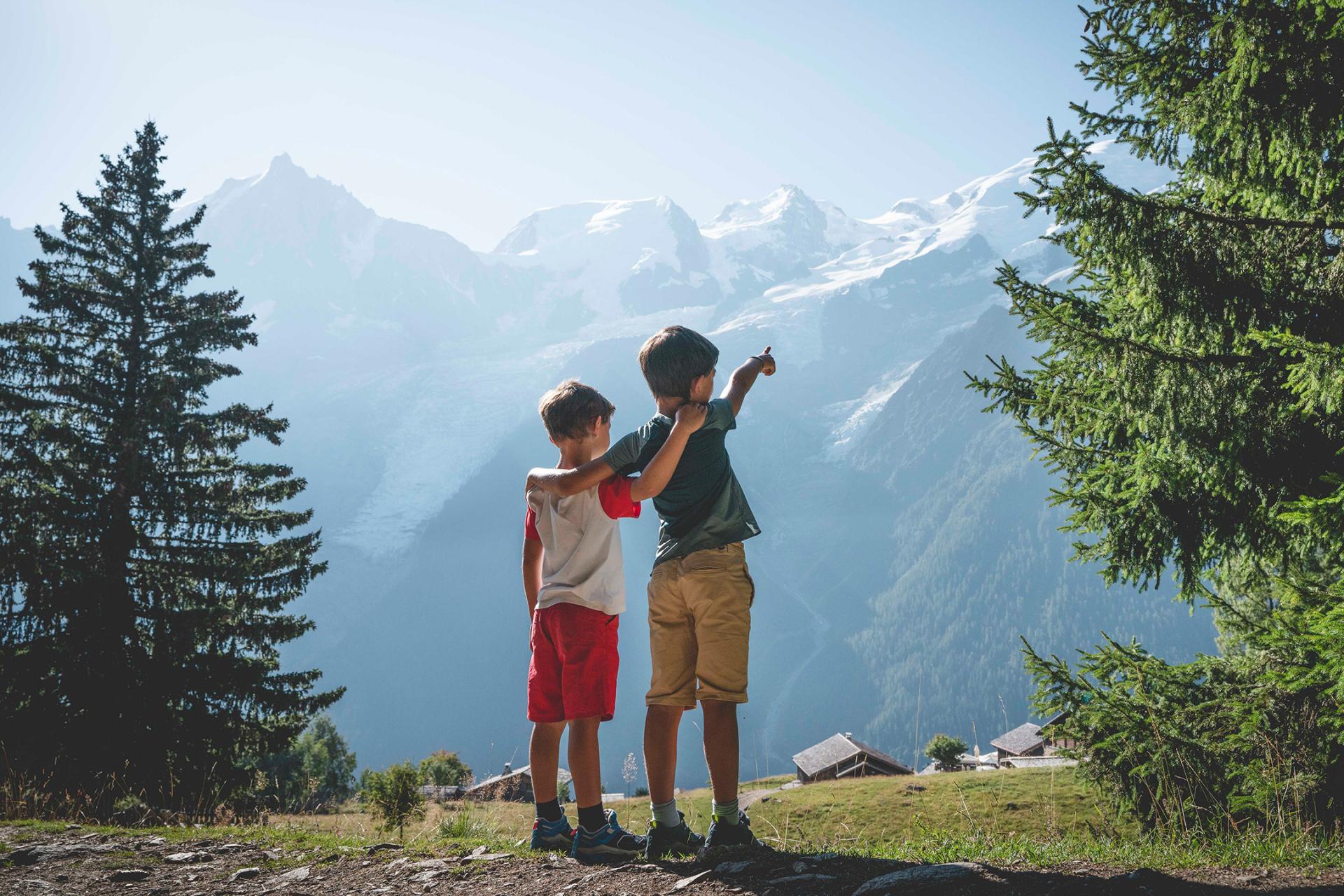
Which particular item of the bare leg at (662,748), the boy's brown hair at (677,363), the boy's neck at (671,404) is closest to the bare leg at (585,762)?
the bare leg at (662,748)

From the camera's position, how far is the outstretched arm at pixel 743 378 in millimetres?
3783

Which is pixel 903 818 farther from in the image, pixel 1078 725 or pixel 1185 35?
pixel 1185 35

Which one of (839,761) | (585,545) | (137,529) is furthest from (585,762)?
(839,761)

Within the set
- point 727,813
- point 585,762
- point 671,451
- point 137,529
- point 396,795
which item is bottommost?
point 396,795

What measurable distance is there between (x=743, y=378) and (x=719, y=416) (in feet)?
1.57

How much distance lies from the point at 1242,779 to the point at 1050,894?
3497 millimetres

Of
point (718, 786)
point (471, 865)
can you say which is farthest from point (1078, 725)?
point (471, 865)

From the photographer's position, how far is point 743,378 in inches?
157

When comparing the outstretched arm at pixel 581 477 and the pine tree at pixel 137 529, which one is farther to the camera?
the pine tree at pixel 137 529

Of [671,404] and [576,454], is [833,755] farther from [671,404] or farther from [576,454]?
[671,404]

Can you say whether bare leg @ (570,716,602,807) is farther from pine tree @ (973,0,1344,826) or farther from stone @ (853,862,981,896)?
pine tree @ (973,0,1344,826)

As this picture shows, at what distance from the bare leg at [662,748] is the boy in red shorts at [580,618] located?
22 cm

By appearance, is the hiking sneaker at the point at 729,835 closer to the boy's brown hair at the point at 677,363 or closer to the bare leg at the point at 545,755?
the bare leg at the point at 545,755

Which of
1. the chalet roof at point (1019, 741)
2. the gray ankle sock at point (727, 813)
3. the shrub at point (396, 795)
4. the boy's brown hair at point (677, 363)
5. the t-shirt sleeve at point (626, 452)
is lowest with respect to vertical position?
the chalet roof at point (1019, 741)
